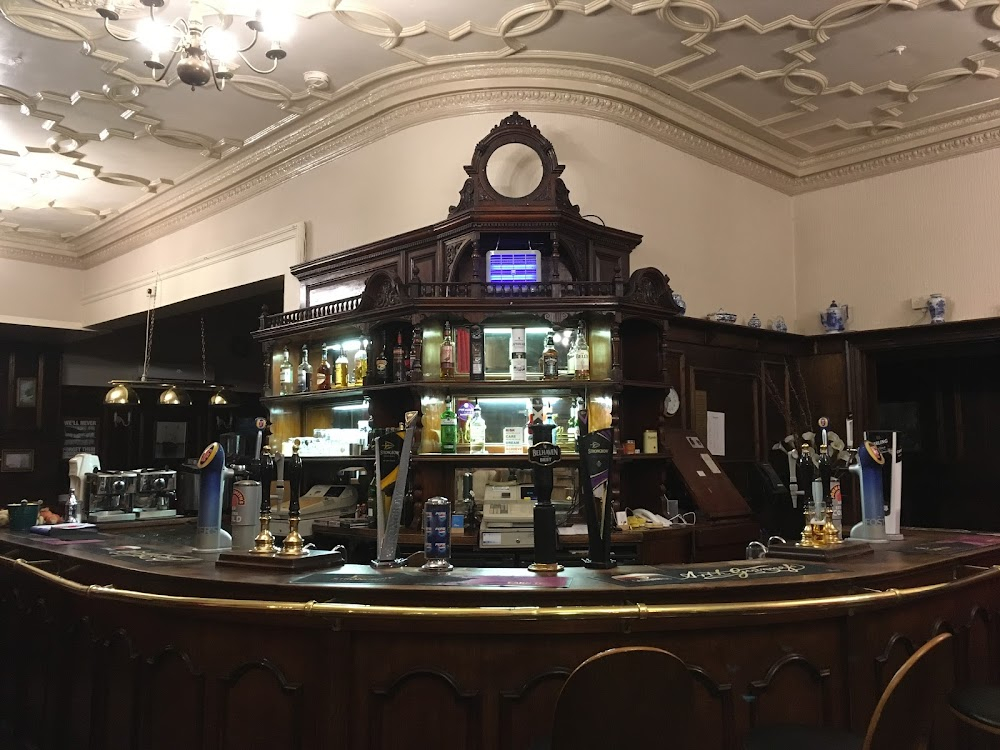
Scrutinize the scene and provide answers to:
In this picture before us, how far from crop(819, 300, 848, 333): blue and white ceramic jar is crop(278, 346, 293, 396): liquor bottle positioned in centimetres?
493

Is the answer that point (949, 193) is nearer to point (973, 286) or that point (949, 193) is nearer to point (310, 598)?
point (973, 286)

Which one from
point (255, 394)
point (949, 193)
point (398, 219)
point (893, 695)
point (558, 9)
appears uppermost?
point (558, 9)

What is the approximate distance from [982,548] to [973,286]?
3985mm

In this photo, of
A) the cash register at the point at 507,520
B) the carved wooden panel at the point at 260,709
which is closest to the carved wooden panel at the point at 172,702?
the carved wooden panel at the point at 260,709

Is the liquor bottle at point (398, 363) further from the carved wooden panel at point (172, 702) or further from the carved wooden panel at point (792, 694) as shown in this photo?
the carved wooden panel at point (792, 694)

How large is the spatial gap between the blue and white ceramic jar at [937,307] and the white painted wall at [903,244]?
0.28 feet

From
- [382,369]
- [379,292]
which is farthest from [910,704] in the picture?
[379,292]

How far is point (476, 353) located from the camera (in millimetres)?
5152

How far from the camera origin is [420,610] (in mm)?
2318

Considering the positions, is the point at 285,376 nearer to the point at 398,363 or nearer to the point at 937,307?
the point at 398,363

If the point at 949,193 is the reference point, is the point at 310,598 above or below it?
below

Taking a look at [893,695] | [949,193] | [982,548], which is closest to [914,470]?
[949,193]

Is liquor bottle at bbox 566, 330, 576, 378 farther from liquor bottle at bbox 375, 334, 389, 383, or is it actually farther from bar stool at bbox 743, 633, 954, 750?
bar stool at bbox 743, 633, 954, 750

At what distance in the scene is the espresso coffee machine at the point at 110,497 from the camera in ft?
15.7
